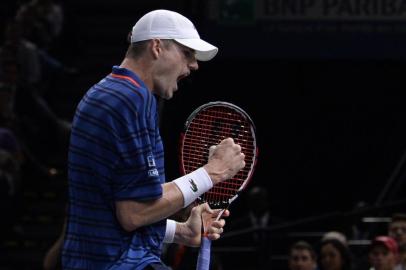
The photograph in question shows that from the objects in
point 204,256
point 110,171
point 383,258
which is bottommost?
point 204,256

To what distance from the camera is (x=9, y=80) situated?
42.9 ft

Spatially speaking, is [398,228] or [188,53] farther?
[398,228]

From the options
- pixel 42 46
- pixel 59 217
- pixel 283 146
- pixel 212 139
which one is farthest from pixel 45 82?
pixel 212 139

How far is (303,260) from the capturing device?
1048cm

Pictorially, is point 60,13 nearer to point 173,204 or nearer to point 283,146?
point 283,146

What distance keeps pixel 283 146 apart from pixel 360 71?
4.81 ft

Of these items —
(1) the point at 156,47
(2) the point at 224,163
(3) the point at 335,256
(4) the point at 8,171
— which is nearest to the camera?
(1) the point at 156,47

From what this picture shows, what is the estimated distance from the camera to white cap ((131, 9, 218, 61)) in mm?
4883

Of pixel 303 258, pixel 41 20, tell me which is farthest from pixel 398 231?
pixel 41 20

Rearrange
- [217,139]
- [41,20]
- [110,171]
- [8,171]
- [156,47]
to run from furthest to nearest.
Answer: [41,20] → [8,171] → [217,139] → [156,47] → [110,171]

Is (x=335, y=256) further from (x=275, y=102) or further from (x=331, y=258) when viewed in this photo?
(x=275, y=102)

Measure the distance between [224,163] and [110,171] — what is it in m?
0.57

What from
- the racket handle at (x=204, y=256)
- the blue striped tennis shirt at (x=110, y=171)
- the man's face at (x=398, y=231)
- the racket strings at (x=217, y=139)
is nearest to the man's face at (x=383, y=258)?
the man's face at (x=398, y=231)

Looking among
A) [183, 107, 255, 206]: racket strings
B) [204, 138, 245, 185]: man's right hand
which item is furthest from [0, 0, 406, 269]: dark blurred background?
[204, 138, 245, 185]: man's right hand
